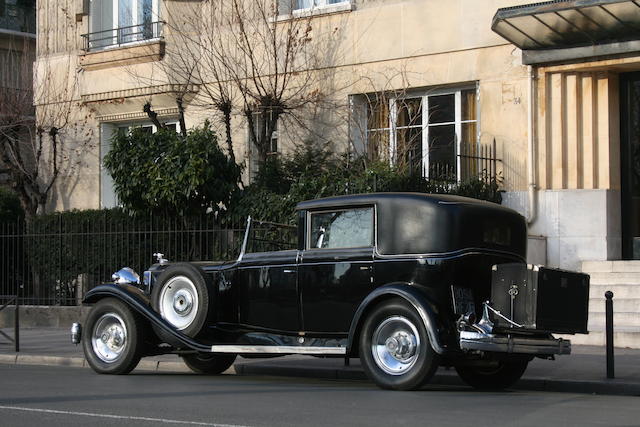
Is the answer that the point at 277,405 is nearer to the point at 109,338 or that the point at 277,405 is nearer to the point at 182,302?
the point at 182,302

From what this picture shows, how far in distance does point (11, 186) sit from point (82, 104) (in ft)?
9.51

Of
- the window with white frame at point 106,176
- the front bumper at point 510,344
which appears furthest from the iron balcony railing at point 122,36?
the front bumper at point 510,344

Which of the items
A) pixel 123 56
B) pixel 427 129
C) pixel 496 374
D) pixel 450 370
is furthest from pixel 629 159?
pixel 123 56

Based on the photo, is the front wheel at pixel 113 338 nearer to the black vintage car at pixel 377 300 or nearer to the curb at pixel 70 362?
the black vintage car at pixel 377 300

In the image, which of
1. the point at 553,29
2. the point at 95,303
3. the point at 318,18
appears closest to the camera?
the point at 95,303

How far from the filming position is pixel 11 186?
80.4ft

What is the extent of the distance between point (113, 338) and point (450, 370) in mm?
3996

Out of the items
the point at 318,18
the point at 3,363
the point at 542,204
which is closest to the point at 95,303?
the point at 3,363

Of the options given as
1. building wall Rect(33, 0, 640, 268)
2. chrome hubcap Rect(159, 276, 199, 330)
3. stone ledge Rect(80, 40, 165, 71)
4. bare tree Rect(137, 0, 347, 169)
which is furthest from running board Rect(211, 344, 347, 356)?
stone ledge Rect(80, 40, 165, 71)

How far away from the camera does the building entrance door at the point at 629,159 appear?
17.5 metres

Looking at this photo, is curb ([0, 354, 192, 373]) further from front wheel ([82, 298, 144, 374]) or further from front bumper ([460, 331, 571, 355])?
front bumper ([460, 331, 571, 355])

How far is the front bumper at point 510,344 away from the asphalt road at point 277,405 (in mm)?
459

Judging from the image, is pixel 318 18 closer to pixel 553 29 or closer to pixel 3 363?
pixel 553 29

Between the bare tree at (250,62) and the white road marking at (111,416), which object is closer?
the white road marking at (111,416)
